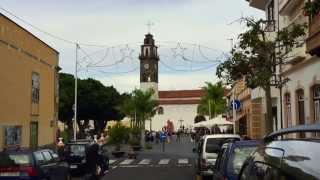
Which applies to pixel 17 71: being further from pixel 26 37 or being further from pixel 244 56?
pixel 244 56

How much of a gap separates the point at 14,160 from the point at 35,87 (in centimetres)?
2542

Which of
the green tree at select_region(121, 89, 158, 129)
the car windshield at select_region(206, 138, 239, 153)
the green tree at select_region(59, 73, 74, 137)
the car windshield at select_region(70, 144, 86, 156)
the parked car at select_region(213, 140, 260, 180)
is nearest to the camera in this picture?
the parked car at select_region(213, 140, 260, 180)

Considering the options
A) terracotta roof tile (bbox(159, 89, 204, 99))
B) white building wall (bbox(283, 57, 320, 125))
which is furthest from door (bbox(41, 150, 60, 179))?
terracotta roof tile (bbox(159, 89, 204, 99))

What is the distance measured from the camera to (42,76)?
149ft

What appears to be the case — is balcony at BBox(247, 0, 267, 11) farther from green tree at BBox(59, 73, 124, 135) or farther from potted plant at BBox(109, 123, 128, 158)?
green tree at BBox(59, 73, 124, 135)

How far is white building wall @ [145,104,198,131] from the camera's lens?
5571 inches

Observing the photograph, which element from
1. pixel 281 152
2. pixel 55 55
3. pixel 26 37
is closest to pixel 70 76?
pixel 55 55

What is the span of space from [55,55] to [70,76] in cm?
4609

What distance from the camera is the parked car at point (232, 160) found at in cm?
1123

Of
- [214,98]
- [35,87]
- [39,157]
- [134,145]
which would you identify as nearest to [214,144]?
[39,157]

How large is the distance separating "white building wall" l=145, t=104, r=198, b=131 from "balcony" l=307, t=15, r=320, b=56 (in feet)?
383

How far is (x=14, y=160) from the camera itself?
17906 mm

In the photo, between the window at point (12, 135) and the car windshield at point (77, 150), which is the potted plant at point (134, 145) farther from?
the car windshield at point (77, 150)

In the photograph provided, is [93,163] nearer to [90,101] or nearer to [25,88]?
[25,88]
